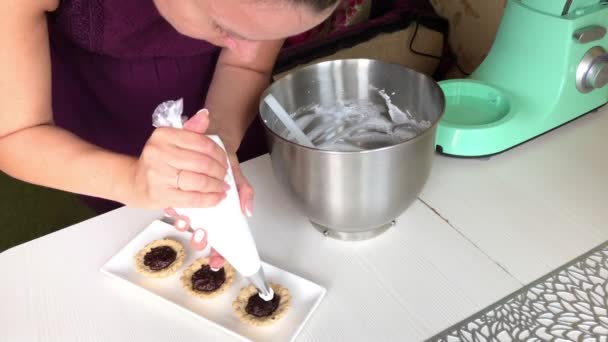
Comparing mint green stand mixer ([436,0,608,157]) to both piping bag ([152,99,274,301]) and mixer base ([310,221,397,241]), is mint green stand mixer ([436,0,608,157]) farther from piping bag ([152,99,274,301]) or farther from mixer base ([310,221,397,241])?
piping bag ([152,99,274,301])

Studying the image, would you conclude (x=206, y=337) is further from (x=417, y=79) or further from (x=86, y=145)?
(x=417, y=79)

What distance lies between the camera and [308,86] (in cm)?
77

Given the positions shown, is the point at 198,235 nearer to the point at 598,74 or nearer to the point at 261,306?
the point at 261,306

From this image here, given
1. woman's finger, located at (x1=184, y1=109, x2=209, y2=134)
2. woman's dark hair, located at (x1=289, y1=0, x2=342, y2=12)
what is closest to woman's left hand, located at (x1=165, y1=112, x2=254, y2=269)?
woman's finger, located at (x1=184, y1=109, x2=209, y2=134)

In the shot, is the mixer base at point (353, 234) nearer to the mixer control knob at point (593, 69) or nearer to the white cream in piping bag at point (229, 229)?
the white cream in piping bag at point (229, 229)

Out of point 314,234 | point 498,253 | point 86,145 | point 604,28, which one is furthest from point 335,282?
point 604,28

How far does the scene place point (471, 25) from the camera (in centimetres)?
127

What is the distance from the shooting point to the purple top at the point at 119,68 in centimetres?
77

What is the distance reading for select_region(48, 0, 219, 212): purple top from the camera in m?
0.77

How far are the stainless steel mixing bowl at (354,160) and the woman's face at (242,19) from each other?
0.43ft

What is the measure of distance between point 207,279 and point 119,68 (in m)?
0.44

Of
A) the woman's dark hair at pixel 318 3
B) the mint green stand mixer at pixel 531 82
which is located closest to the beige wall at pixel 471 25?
the mint green stand mixer at pixel 531 82

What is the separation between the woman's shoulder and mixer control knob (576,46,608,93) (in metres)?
0.57

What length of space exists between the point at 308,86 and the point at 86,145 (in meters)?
0.29
